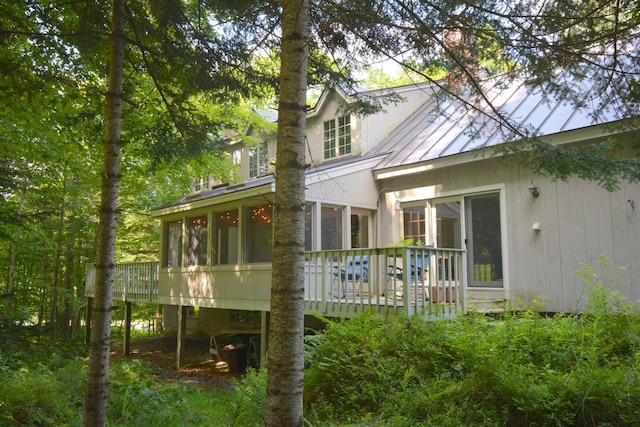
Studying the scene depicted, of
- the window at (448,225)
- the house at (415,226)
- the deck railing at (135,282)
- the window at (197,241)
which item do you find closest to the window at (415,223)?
the house at (415,226)

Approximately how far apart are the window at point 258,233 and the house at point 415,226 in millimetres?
29

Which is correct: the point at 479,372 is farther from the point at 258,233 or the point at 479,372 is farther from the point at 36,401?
the point at 258,233

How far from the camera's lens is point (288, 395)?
351cm

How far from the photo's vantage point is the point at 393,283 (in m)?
8.08

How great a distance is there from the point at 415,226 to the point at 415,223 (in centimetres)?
7

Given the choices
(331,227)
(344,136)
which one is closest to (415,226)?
(331,227)

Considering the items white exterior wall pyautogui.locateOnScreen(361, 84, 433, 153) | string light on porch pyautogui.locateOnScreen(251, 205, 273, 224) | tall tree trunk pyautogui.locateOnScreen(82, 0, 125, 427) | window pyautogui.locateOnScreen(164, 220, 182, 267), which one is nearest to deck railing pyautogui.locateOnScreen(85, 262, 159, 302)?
window pyautogui.locateOnScreen(164, 220, 182, 267)

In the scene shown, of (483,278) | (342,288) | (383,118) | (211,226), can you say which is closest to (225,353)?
(211,226)

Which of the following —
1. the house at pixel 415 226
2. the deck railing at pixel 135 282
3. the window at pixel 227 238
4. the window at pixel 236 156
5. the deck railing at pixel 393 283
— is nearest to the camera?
the deck railing at pixel 393 283

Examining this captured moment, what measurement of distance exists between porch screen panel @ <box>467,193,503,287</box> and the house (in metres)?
0.02

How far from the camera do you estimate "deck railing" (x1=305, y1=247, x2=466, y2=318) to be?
7.37 m

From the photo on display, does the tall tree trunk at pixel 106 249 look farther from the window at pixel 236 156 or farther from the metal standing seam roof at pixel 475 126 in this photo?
the window at pixel 236 156

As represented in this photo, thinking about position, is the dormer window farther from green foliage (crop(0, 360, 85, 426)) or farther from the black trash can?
green foliage (crop(0, 360, 85, 426))

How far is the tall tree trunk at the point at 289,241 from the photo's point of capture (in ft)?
11.6
